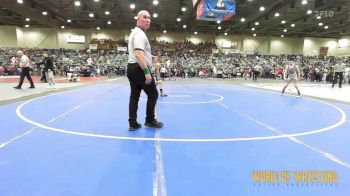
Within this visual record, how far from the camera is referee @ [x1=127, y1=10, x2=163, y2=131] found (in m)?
4.43

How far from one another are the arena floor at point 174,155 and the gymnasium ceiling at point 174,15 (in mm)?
20928

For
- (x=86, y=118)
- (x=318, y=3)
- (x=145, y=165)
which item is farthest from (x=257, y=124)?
(x=318, y=3)

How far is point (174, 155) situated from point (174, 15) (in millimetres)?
31780

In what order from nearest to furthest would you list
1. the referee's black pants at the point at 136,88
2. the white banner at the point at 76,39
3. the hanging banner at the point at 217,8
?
the referee's black pants at the point at 136,88
the hanging banner at the point at 217,8
the white banner at the point at 76,39

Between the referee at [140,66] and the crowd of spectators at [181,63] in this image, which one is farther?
the crowd of spectators at [181,63]

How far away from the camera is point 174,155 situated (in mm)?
3453

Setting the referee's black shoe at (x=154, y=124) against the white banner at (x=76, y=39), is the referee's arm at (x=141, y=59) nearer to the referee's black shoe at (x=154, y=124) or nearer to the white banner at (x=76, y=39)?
the referee's black shoe at (x=154, y=124)

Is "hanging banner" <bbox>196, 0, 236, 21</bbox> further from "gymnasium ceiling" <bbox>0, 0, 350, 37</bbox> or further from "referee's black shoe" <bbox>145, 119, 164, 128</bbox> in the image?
"referee's black shoe" <bbox>145, 119, 164, 128</bbox>

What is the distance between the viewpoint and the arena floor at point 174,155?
261cm

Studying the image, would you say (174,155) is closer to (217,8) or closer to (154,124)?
(154,124)

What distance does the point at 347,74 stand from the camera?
2361 centimetres

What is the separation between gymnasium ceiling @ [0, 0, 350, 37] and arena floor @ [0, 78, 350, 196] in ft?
68.7

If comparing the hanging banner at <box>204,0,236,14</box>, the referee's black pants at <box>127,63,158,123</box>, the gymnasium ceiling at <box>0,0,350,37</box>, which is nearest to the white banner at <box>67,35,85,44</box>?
the gymnasium ceiling at <box>0,0,350,37</box>

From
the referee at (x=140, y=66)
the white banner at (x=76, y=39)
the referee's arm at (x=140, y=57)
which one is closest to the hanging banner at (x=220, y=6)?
the referee at (x=140, y=66)
